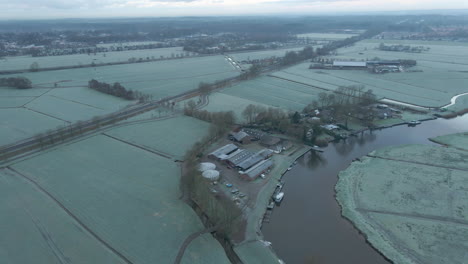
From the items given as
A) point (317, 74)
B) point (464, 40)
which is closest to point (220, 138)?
point (317, 74)

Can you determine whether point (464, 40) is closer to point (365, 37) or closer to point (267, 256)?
point (365, 37)

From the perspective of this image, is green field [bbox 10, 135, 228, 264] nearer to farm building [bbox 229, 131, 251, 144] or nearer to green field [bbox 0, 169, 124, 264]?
green field [bbox 0, 169, 124, 264]

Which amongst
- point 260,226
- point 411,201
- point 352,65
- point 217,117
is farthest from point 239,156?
point 352,65

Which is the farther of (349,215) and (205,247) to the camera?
(349,215)

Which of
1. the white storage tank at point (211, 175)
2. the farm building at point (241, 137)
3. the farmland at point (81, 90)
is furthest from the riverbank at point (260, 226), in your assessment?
the farmland at point (81, 90)

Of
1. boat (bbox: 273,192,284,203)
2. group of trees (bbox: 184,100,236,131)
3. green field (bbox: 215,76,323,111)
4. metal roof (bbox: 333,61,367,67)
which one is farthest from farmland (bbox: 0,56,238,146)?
boat (bbox: 273,192,284,203)

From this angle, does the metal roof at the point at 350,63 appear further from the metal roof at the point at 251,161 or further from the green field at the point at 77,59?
the metal roof at the point at 251,161
